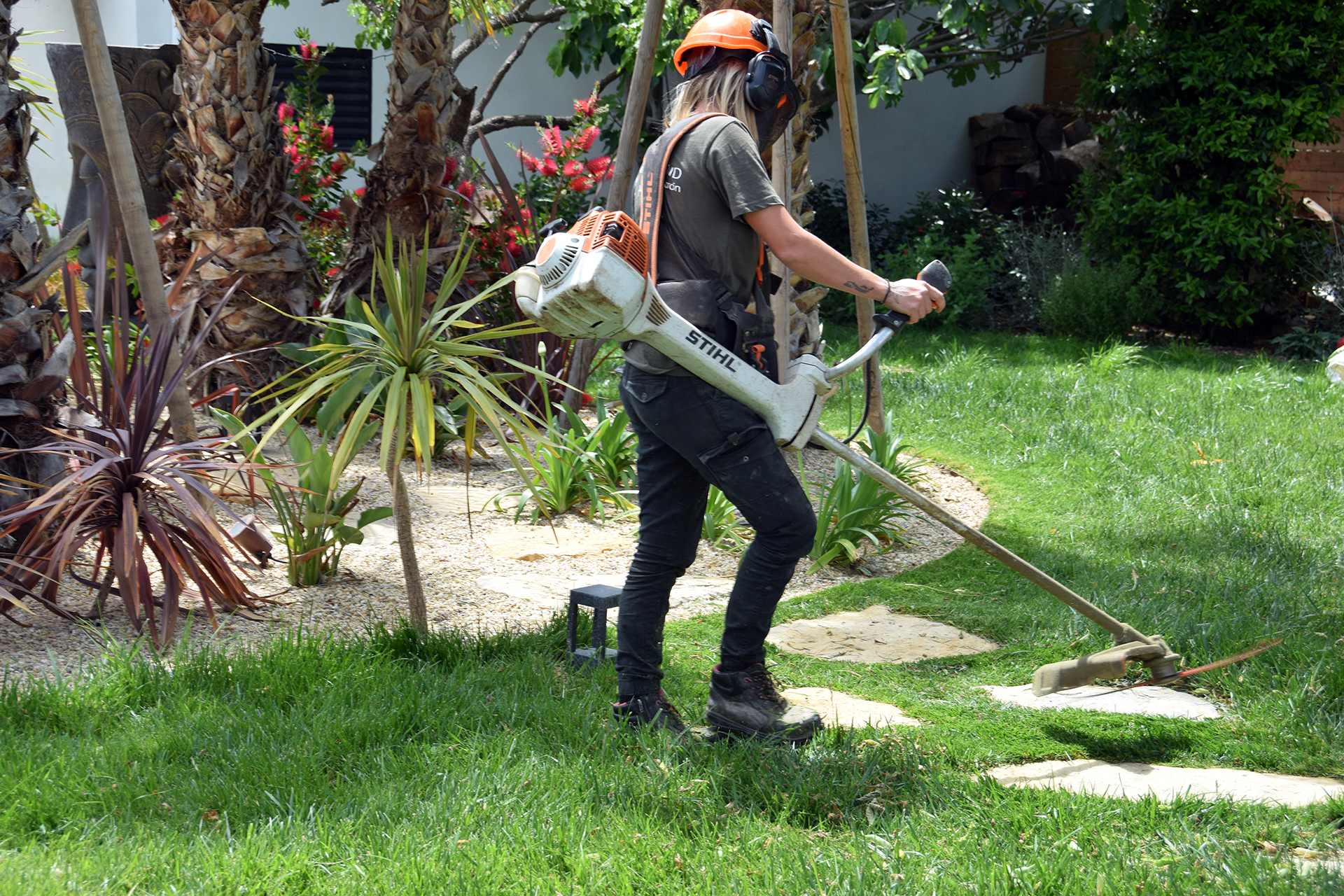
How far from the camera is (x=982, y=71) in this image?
1511 cm

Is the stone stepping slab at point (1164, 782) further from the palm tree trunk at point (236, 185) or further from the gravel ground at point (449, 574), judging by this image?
the palm tree trunk at point (236, 185)

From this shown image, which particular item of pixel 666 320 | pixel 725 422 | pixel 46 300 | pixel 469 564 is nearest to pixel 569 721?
pixel 725 422

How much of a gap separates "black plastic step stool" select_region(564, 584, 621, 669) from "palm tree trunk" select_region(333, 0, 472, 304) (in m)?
3.32

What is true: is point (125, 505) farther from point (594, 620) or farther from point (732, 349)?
point (732, 349)

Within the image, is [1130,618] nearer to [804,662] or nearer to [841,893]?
[804,662]

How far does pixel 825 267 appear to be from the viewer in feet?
8.90

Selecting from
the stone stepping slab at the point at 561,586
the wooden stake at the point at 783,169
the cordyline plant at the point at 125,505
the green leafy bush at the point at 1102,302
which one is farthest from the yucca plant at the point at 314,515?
the green leafy bush at the point at 1102,302

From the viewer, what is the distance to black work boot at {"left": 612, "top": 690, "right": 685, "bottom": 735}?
2.90 m

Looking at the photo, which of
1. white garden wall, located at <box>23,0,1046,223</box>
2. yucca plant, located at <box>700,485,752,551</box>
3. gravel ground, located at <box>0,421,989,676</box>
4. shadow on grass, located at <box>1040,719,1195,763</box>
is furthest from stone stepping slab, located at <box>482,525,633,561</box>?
white garden wall, located at <box>23,0,1046,223</box>

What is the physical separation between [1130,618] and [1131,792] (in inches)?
46.1

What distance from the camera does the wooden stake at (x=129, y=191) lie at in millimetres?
3648

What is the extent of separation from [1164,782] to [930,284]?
1.41 meters

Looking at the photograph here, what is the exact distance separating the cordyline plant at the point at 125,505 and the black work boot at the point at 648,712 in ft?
4.44

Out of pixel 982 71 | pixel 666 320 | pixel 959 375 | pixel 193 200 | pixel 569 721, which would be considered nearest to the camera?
pixel 666 320
